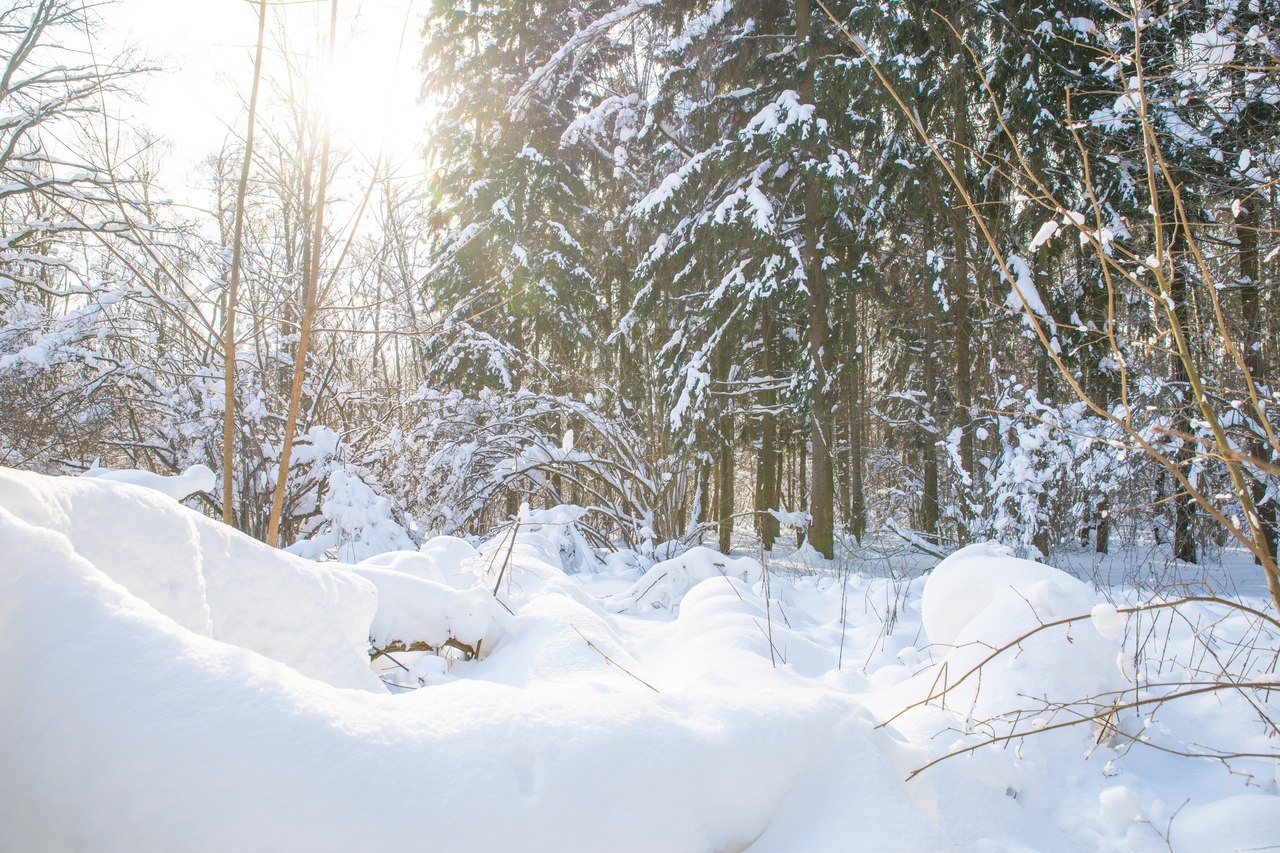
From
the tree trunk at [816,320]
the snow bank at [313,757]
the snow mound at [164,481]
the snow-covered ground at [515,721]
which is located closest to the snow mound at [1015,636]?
the snow-covered ground at [515,721]

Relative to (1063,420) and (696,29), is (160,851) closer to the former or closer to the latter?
(1063,420)

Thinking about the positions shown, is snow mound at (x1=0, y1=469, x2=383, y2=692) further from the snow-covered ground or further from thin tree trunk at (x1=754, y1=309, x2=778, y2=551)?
thin tree trunk at (x1=754, y1=309, x2=778, y2=551)

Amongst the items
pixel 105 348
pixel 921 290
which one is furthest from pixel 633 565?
pixel 921 290

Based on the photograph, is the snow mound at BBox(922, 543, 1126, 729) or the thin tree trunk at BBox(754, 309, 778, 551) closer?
the snow mound at BBox(922, 543, 1126, 729)

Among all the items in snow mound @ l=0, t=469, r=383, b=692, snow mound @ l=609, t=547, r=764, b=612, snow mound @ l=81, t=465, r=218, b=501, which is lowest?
snow mound @ l=609, t=547, r=764, b=612

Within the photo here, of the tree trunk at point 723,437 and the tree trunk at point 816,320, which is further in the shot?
the tree trunk at point 723,437

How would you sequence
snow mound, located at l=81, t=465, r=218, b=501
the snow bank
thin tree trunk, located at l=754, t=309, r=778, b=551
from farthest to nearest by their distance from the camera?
thin tree trunk, located at l=754, t=309, r=778, b=551 → snow mound, located at l=81, t=465, r=218, b=501 → the snow bank

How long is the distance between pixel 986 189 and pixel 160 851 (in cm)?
1032

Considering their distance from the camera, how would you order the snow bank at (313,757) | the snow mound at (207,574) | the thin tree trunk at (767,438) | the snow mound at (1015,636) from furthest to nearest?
the thin tree trunk at (767,438) < the snow mound at (1015,636) < the snow mound at (207,574) < the snow bank at (313,757)

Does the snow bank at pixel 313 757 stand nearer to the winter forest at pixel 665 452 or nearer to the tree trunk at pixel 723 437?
the winter forest at pixel 665 452

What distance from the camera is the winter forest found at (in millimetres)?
1069

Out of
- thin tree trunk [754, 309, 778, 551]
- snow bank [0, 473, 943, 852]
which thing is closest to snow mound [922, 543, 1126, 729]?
snow bank [0, 473, 943, 852]

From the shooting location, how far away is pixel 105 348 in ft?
24.4

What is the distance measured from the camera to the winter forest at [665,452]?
1.07m
